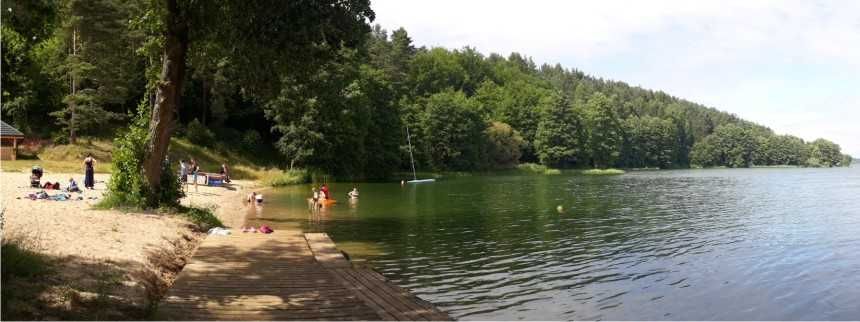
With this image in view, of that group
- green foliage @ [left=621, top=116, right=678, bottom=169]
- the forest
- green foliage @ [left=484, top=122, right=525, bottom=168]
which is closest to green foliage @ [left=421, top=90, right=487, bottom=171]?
the forest

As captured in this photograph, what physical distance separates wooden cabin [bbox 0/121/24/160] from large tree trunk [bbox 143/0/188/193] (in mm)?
33852

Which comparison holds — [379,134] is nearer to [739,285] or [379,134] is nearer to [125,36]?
[125,36]

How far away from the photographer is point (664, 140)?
174 m

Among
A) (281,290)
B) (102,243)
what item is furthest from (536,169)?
(281,290)

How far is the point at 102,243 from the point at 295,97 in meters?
48.4

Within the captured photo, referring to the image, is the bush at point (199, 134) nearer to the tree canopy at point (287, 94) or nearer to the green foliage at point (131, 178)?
the tree canopy at point (287, 94)

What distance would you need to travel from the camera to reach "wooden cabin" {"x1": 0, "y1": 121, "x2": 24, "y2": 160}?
45.6 m

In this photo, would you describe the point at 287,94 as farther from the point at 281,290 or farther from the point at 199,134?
the point at 281,290

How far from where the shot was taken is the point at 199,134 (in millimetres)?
63594

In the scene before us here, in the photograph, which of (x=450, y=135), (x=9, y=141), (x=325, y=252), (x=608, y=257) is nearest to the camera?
(x=325, y=252)

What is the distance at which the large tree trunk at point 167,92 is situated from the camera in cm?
1978

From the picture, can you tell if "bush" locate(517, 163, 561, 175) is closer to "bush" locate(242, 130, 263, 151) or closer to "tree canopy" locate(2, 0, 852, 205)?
"tree canopy" locate(2, 0, 852, 205)

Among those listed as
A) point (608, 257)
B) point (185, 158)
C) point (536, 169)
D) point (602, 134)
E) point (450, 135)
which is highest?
point (602, 134)

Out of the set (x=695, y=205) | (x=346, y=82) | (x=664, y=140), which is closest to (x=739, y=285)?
(x=695, y=205)
